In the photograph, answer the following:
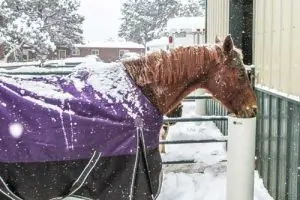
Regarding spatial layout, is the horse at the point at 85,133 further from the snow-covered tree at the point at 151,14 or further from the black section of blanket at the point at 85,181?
the snow-covered tree at the point at 151,14

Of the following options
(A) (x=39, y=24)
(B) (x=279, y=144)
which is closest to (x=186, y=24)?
(A) (x=39, y=24)

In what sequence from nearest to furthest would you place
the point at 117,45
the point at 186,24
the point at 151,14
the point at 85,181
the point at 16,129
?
the point at 16,129
the point at 85,181
the point at 186,24
the point at 151,14
the point at 117,45

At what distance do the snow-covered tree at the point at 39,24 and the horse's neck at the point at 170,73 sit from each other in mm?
25806

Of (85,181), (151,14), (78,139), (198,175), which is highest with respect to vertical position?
(151,14)

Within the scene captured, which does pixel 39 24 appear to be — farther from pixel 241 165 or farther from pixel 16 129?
pixel 16 129

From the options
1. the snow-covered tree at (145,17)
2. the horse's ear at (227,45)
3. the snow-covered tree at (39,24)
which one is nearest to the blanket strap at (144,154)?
the horse's ear at (227,45)

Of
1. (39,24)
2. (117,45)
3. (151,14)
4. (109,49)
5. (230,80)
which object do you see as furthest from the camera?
(109,49)

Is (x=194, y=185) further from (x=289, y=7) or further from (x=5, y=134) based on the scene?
(x=5, y=134)

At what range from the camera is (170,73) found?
2.82 meters

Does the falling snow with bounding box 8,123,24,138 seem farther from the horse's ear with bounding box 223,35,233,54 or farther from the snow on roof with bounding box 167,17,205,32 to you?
the snow on roof with bounding box 167,17,205,32

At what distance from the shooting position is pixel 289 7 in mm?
3723

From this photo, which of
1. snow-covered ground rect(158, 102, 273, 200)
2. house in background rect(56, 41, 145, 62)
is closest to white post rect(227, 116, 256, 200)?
snow-covered ground rect(158, 102, 273, 200)

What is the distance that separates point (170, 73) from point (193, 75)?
171 mm

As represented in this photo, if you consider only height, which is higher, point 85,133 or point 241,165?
point 85,133
